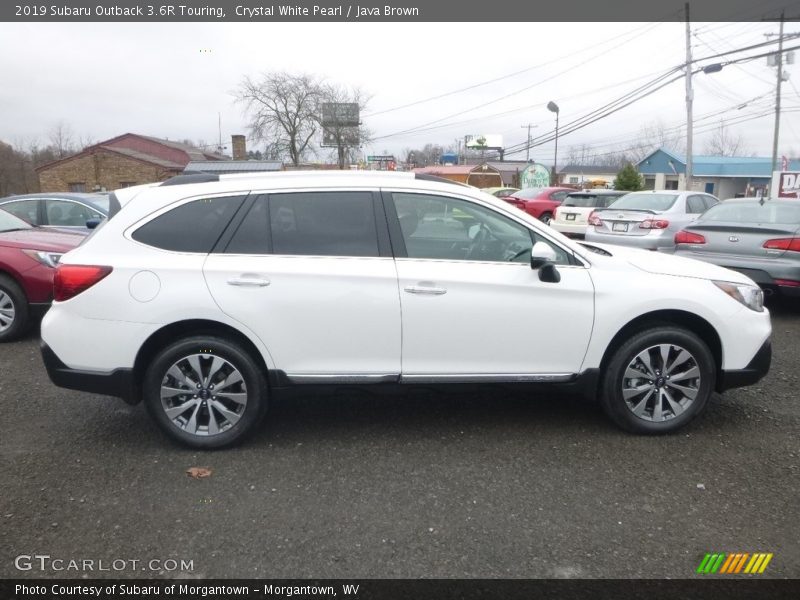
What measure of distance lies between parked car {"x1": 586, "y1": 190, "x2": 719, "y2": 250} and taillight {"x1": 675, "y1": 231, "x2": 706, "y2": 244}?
2685 millimetres

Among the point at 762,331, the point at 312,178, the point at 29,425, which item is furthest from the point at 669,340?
the point at 29,425

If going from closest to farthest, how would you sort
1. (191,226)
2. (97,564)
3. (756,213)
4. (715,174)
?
(97,564)
(191,226)
(756,213)
(715,174)

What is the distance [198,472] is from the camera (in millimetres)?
3633

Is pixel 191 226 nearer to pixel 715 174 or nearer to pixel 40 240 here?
pixel 40 240

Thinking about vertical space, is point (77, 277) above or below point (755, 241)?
above

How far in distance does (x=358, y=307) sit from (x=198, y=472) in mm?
1384

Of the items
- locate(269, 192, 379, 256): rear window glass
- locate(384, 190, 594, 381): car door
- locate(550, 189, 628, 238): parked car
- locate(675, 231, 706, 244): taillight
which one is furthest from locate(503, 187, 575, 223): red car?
locate(269, 192, 379, 256): rear window glass

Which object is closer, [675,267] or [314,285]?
[314,285]

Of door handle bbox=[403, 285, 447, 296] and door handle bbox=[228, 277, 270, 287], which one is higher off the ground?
door handle bbox=[228, 277, 270, 287]

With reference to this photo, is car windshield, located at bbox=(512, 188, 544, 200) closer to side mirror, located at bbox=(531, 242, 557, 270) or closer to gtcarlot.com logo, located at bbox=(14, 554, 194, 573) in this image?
side mirror, located at bbox=(531, 242, 557, 270)

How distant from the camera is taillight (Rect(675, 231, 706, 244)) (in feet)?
25.9
